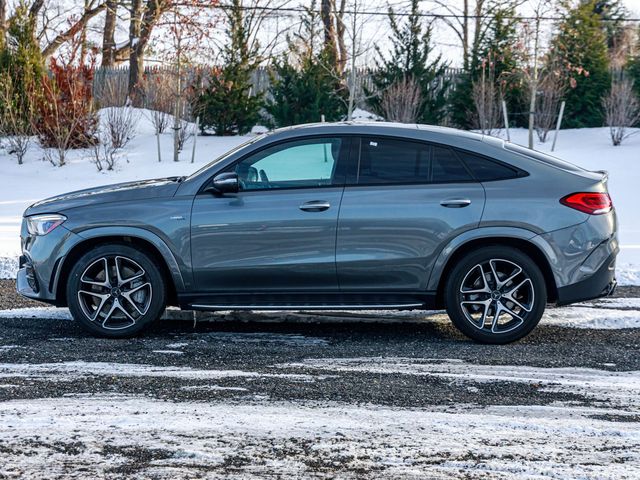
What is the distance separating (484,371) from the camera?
20.5 ft

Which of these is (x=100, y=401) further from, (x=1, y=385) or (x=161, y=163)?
(x=161, y=163)

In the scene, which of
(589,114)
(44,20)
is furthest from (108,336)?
(44,20)

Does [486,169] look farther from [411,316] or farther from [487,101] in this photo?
[487,101]

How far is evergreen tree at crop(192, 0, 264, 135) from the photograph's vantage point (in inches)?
1072

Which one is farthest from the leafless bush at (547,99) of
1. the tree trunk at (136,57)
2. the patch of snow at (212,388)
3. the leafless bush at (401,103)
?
the patch of snow at (212,388)

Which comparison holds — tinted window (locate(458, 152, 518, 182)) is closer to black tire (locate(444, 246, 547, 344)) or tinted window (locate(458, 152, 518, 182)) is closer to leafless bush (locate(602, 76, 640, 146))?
black tire (locate(444, 246, 547, 344))

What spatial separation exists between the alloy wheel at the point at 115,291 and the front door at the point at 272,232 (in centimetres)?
46

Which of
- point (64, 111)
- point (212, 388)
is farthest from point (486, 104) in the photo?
point (212, 388)

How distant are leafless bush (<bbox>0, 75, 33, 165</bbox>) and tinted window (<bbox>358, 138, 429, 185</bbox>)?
19923 millimetres

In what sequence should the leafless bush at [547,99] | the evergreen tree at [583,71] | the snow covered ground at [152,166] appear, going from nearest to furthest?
the snow covered ground at [152,166] → the leafless bush at [547,99] → the evergreen tree at [583,71]

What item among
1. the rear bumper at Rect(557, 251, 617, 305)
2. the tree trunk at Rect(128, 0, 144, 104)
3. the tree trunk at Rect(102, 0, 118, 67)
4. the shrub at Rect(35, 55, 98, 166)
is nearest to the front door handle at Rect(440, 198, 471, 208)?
the rear bumper at Rect(557, 251, 617, 305)

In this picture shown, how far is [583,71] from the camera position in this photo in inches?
1109

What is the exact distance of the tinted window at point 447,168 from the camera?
7.17 metres

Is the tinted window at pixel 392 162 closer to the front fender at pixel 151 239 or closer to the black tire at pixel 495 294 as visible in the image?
the black tire at pixel 495 294
